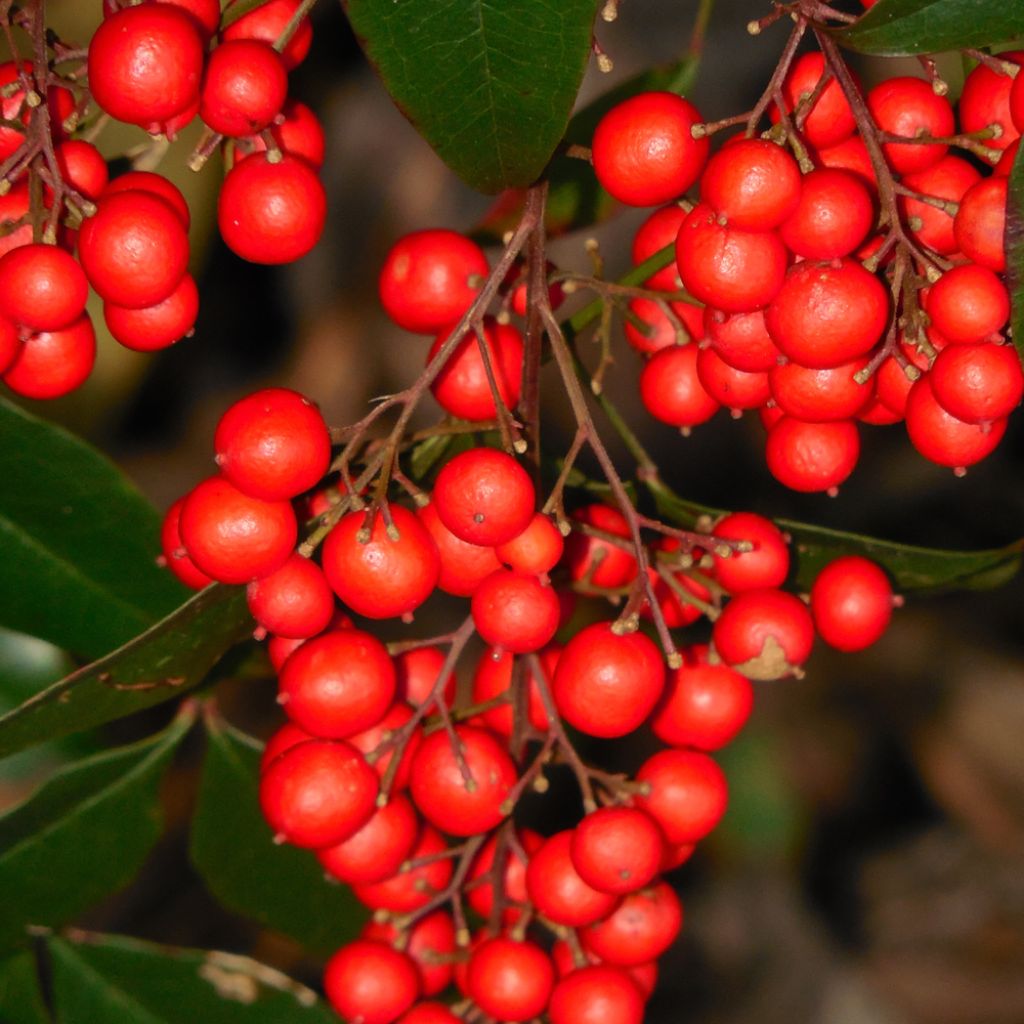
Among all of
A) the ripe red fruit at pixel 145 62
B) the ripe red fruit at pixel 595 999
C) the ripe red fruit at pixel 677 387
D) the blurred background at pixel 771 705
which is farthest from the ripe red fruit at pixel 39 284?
the blurred background at pixel 771 705

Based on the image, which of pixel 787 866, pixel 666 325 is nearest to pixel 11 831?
pixel 666 325

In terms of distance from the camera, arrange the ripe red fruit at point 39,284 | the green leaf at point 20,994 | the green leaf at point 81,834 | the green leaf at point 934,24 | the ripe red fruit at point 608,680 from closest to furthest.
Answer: the green leaf at point 934,24 < the ripe red fruit at point 39,284 < the ripe red fruit at point 608,680 < the green leaf at point 81,834 < the green leaf at point 20,994

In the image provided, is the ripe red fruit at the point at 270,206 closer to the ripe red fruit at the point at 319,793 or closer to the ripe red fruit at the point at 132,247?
the ripe red fruit at the point at 132,247

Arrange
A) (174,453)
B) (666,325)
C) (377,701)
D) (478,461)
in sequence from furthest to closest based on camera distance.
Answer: (174,453) < (666,325) < (377,701) < (478,461)

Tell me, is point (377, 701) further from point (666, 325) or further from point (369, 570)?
point (666, 325)

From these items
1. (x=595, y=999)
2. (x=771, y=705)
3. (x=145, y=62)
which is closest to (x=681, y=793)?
(x=595, y=999)

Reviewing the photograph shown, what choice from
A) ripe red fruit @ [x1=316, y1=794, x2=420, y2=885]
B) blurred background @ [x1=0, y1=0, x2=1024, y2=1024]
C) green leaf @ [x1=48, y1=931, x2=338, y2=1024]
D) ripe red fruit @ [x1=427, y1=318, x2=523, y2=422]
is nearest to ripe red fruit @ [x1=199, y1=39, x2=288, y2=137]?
ripe red fruit @ [x1=427, y1=318, x2=523, y2=422]

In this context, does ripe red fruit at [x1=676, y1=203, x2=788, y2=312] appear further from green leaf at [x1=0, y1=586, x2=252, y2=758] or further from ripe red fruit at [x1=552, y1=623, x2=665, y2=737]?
green leaf at [x1=0, y1=586, x2=252, y2=758]
